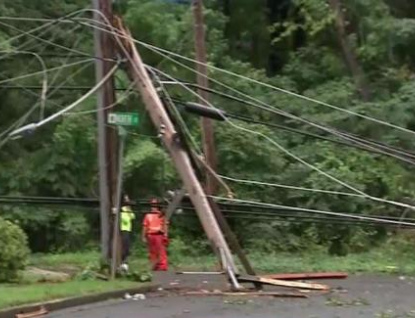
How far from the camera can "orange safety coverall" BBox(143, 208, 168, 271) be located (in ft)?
79.2

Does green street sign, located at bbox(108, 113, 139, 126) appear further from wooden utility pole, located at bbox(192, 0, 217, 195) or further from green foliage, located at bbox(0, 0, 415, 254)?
green foliage, located at bbox(0, 0, 415, 254)

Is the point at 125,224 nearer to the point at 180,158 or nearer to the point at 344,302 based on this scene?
the point at 180,158

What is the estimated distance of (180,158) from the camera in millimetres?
18438

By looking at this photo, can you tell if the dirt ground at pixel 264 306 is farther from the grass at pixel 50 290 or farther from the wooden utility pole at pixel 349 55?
the wooden utility pole at pixel 349 55

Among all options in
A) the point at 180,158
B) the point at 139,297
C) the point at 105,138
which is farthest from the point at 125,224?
the point at 180,158

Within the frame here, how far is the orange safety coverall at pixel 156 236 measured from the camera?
2414cm

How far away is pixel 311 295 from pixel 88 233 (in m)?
16.4

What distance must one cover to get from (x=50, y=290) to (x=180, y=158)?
3.40 m

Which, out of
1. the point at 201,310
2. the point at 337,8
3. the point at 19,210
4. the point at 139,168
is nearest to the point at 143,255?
the point at 139,168

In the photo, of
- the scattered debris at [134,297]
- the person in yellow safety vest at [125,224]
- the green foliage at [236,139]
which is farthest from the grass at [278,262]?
the green foliage at [236,139]

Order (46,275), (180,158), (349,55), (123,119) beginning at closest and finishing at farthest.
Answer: (180,158) < (123,119) < (46,275) < (349,55)

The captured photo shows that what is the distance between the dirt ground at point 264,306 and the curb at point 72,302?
181mm

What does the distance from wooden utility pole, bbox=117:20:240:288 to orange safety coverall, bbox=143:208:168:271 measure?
5.50 metres

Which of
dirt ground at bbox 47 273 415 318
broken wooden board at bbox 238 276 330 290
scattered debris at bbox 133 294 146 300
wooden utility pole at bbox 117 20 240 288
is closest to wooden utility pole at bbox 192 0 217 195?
wooden utility pole at bbox 117 20 240 288
